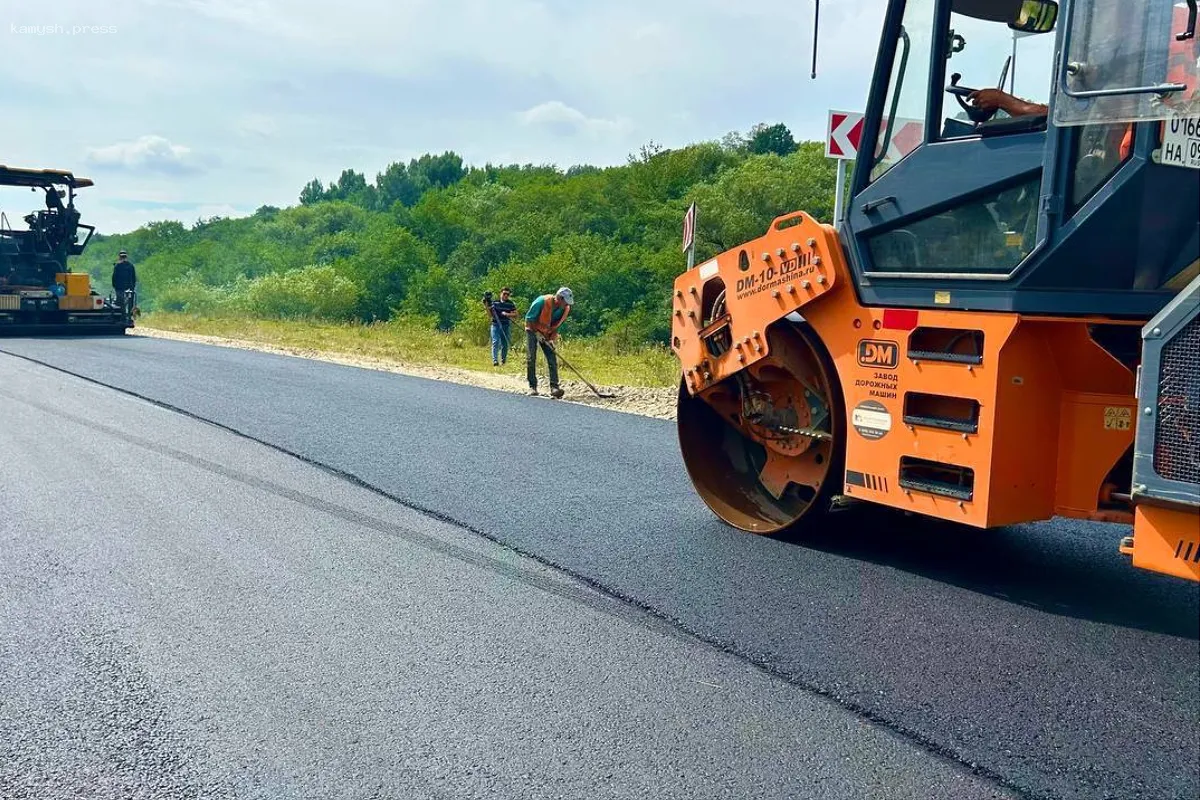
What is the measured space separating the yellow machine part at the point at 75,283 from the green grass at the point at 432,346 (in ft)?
11.1

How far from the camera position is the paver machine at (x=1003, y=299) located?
309 cm

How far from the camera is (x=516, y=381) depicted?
14203mm

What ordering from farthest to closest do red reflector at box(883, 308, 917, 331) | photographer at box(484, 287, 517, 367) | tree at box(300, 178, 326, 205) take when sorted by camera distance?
tree at box(300, 178, 326, 205)
photographer at box(484, 287, 517, 367)
red reflector at box(883, 308, 917, 331)

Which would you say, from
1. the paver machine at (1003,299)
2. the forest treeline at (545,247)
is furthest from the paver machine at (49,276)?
the paver machine at (1003,299)

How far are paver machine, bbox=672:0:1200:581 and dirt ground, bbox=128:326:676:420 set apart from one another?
5204 mm

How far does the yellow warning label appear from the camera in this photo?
152 inches

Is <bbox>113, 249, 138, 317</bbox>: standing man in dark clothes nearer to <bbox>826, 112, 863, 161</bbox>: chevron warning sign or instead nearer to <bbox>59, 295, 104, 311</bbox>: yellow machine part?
<bbox>59, 295, 104, 311</bbox>: yellow machine part

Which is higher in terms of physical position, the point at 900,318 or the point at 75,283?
the point at 75,283

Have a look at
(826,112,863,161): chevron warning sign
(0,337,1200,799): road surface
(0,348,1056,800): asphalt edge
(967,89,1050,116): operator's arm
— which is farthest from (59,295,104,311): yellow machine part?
(967,89,1050,116): operator's arm

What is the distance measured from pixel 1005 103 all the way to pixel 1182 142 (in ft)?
3.10

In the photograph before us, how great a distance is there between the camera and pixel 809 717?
3100mm

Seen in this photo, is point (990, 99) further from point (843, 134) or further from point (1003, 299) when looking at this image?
point (843, 134)

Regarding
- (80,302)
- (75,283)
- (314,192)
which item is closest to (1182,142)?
(80,302)

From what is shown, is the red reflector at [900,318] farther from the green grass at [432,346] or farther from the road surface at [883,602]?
the green grass at [432,346]
